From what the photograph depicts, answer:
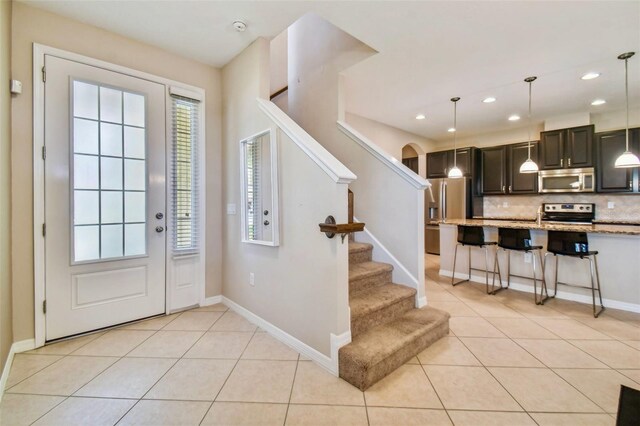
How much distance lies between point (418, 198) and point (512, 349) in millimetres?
1495

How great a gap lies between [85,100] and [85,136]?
1.08 ft

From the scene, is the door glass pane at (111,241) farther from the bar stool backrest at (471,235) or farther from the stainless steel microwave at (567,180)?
the stainless steel microwave at (567,180)

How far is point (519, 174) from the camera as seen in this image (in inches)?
209

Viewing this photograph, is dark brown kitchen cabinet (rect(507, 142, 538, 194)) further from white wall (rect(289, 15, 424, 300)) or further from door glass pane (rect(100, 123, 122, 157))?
door glass pane (rect(100, 123, 122, 157))

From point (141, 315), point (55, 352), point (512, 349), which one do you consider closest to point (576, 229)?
point (512, 349)

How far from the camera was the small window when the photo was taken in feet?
7.78

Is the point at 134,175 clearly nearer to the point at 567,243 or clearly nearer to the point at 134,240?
the point at 134,240

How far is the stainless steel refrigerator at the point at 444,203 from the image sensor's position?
18.8 feet

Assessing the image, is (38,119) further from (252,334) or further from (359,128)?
(359,128)

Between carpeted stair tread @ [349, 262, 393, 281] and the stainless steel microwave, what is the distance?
4.23m

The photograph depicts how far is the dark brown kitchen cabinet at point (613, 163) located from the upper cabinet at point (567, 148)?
0.14 metres

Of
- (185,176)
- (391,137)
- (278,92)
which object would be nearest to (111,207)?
(185,176)

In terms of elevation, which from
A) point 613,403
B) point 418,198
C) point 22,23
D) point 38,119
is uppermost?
point 22,23

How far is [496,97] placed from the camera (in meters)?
4.02
